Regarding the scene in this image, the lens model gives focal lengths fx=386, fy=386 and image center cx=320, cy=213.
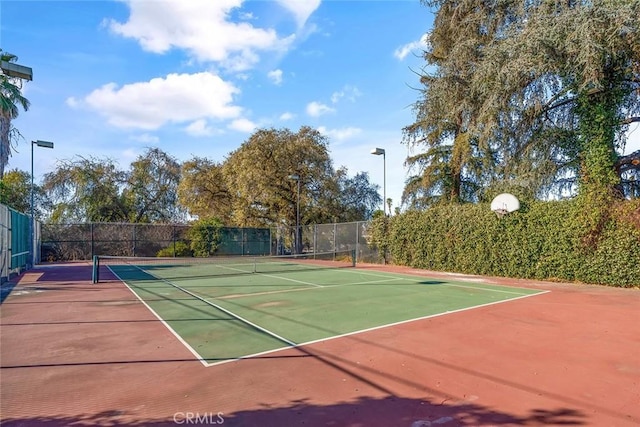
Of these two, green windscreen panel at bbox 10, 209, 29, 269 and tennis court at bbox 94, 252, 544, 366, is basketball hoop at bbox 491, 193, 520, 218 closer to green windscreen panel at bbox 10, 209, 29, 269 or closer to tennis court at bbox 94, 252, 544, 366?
tennis court at bbox 94, 252, 544, 366

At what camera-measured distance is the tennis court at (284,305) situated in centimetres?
600

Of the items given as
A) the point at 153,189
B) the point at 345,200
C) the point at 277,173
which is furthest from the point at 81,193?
the point at 345,200

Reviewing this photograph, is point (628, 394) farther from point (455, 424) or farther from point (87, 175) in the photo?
point (87, 175)

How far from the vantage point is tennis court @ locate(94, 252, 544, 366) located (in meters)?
6.00

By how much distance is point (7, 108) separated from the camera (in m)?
15.0

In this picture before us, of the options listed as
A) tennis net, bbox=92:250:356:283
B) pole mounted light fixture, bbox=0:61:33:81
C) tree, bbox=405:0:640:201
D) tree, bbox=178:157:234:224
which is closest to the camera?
pole mounted light fixture, bbox=0:61:33:81

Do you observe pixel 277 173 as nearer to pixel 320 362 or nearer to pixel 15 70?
pixel 15 70

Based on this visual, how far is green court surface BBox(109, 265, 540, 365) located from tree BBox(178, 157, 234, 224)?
59.9 feet

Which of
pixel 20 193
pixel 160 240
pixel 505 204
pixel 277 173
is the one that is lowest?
pixel 160 240

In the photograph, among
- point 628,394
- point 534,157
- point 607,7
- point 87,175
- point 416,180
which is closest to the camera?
point 628,394

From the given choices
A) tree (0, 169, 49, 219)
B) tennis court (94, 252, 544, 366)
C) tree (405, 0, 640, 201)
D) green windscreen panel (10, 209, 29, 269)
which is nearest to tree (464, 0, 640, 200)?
tree (405, 0, 640, 201)

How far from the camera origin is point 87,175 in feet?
105

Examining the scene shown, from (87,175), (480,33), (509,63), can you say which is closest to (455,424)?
(509,63)

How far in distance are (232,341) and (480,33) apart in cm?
1913
